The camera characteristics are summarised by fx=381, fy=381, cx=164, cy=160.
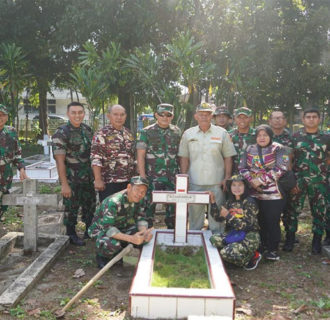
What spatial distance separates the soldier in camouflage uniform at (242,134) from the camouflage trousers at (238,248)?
109 cm

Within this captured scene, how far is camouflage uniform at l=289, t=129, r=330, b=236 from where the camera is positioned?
4.61 meters

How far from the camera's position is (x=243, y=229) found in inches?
166

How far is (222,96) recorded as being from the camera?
347 inches

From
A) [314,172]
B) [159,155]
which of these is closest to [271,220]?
[314,172]

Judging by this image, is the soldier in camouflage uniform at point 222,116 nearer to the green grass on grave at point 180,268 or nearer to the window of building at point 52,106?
the green grass on grave at point 180,268

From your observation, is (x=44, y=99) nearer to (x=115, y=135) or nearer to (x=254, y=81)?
(x=254, y=81)

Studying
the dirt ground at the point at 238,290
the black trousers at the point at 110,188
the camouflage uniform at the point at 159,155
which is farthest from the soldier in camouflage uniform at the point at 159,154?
the dirt ground at the point at 238,290

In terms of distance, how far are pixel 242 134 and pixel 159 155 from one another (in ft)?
3.66

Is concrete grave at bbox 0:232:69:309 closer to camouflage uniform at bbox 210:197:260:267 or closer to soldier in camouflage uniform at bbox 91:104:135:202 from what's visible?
soldier in camouflage uniform at bbox 91:104:135:202

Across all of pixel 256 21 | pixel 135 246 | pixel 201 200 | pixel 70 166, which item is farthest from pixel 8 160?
pixel 256 21

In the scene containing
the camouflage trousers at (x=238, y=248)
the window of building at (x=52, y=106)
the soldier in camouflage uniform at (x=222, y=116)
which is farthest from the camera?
the window of building at (x=52, y=106)

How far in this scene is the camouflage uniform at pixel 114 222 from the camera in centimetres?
402

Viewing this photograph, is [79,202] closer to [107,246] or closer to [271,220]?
[107,246]

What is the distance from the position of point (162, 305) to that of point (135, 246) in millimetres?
1462
